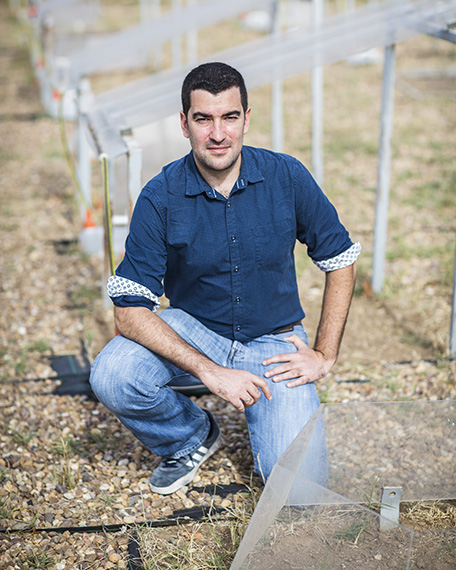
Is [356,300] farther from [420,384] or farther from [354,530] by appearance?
[354,530]

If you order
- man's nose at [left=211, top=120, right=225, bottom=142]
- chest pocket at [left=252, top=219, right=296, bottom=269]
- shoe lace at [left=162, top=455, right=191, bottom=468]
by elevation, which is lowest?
shoe lace at [left=162, top=455, right=191, bottom=468]

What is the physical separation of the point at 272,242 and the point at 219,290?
28cm

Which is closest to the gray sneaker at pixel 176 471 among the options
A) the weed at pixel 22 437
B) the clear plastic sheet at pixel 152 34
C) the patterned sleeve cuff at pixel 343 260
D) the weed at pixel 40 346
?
the weed at pixel 22 437

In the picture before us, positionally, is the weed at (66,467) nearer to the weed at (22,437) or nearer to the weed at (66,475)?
the weed at (66,475)

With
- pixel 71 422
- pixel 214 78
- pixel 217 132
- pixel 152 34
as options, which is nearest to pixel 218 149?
pixel 217 132

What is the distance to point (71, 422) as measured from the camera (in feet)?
10.5

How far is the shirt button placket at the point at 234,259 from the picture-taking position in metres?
2.59

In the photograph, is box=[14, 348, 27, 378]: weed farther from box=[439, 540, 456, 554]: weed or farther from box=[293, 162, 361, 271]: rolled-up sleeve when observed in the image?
box=[439, 540, 456, 554]: weed

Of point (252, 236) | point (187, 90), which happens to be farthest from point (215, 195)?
point (187, 90)

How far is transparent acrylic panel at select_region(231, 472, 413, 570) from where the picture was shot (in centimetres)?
202

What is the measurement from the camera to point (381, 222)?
413 centimetres

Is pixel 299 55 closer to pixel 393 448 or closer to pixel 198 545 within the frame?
pixel 393 448

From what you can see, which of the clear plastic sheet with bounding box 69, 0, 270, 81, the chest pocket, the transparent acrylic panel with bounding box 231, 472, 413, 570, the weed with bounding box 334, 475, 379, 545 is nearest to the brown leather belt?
the chest pocket

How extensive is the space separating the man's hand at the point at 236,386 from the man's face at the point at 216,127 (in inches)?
29.6
